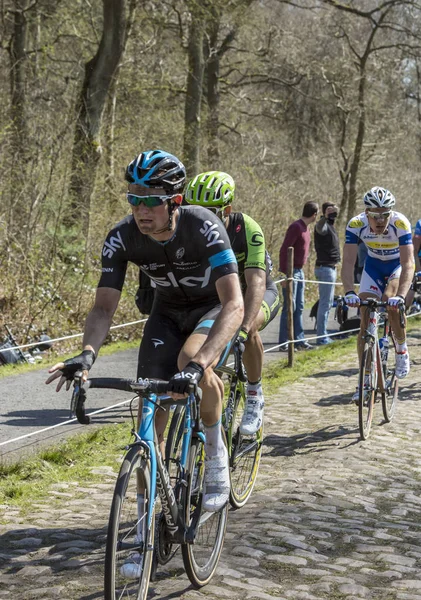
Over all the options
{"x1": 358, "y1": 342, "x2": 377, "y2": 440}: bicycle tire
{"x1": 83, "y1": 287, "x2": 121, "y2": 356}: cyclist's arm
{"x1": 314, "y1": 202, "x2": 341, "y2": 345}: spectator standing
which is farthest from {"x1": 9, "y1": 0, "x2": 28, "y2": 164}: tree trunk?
{"x1": 83, "y1": 287, "x2": 121, "y2": 356}: cyclist's arm

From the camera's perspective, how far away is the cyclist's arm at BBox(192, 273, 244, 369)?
14.2 ft

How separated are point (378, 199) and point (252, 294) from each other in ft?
11.2

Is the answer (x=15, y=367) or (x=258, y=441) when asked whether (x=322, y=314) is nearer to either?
(x=15, y=367)

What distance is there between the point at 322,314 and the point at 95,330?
11.2 meters

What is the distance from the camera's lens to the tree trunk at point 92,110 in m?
16.9

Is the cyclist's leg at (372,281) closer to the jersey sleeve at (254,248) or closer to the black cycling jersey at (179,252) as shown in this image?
the jersey sleeve at (254,248)

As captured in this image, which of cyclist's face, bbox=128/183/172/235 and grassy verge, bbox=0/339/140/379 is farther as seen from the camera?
grassy verge, bbox=0/339/140/379

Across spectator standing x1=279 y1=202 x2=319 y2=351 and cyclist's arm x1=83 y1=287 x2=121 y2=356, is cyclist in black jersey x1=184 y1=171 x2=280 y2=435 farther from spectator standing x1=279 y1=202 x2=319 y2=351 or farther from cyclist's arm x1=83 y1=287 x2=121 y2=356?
spectator standing x1=279 y1=202 x2=319 y2=351

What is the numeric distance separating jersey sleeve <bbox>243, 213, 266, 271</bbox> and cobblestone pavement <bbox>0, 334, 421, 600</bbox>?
5.50ft

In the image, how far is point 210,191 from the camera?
6.55 metres

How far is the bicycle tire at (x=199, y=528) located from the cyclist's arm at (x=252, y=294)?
4.95ft

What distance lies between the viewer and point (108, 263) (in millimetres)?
4961

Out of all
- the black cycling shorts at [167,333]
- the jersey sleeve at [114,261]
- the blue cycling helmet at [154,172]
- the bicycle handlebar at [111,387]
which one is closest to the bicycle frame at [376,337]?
the black cycling shorts at [167,333]

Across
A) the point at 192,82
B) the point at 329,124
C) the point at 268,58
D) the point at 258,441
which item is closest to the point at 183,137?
the point at 192,82
